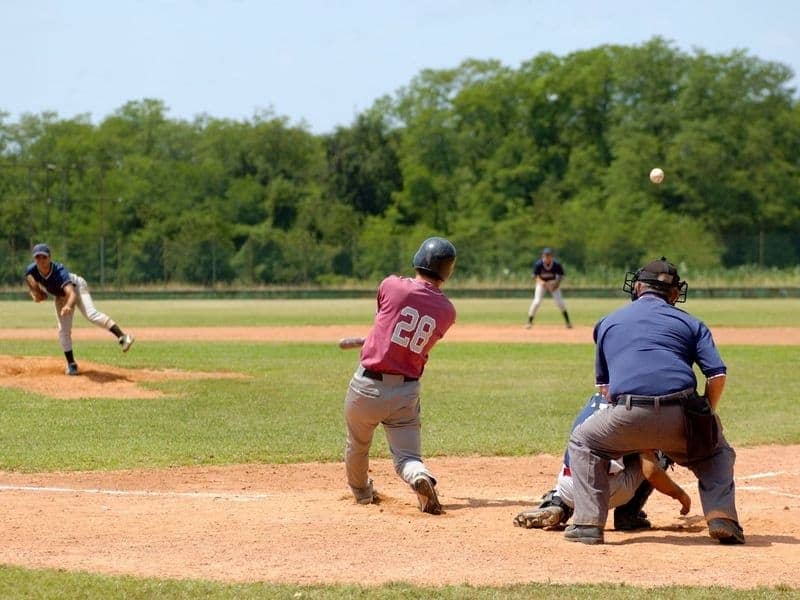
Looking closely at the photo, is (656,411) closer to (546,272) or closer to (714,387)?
(714,387)

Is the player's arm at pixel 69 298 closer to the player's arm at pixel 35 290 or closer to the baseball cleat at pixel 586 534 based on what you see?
the player's arm at pixel 35 290

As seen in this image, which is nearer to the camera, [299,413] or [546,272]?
[299,413]

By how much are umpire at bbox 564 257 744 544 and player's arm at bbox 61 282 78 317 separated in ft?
33.5

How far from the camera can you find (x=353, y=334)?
28.4m

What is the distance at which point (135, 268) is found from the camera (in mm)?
62375

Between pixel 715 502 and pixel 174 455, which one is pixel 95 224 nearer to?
pixel 174 455

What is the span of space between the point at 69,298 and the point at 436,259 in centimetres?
908

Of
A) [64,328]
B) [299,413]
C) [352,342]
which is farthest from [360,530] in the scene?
[64,328]

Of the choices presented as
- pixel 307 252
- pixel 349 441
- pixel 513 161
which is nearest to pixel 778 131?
pixel 513 161

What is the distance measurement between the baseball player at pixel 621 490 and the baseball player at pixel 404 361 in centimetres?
88

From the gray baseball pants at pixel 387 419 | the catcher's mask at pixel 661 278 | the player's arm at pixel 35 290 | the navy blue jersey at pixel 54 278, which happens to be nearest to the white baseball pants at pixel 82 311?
the navy blue jersey at pixel 54 278

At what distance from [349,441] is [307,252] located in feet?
186

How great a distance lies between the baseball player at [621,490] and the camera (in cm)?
749

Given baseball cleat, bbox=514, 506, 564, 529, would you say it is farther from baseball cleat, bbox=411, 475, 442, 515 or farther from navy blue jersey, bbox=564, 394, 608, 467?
baseball cleat, bbox=411, 475, 442, 515
